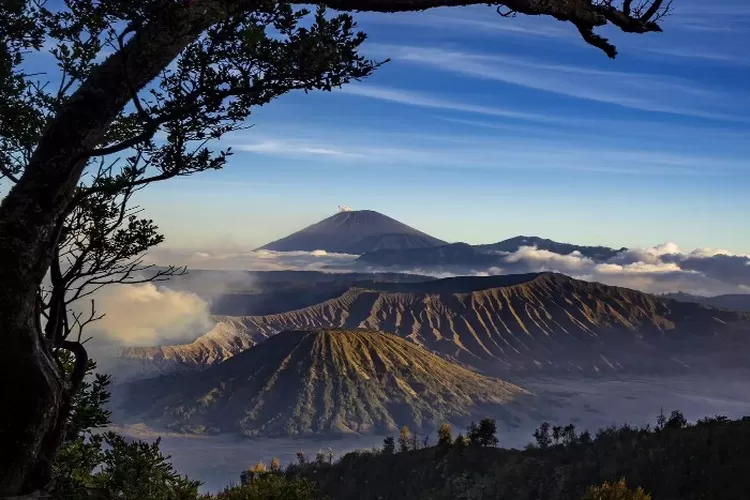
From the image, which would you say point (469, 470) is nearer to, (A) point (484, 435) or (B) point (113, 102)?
(A) point (484, 435)

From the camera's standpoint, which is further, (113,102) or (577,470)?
(577,470)

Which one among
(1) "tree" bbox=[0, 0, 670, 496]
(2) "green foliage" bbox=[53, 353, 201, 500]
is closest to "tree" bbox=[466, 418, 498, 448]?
(2) "green foliage" bbox=[53, 353, 201, 500]

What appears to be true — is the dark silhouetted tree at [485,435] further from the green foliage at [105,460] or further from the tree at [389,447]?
the green foliage at [105,460]

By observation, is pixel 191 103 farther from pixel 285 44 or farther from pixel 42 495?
pixel 42 495

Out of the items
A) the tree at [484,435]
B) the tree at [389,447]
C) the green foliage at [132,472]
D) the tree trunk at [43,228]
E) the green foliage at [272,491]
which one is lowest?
the tree at [389,447]

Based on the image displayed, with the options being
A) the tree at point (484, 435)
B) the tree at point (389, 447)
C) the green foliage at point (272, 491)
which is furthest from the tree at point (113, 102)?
the tree at point (389, 447)

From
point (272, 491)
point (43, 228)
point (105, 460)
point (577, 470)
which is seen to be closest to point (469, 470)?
point (577, 470)

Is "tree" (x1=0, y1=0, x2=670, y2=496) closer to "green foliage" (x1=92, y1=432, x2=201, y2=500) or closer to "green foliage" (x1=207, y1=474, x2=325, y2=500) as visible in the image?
"green foliage" (x1=92, y1=432, x2=201, y2=500)

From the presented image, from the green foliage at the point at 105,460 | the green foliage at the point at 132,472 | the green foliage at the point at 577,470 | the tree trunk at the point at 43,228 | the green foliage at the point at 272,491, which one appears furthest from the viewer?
the green foliage at the point at 577,470

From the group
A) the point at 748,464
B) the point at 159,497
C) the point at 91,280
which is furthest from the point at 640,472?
the point at 91,280
